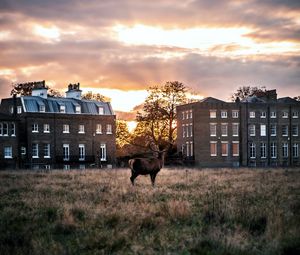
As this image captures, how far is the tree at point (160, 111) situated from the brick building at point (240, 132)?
10.6ft

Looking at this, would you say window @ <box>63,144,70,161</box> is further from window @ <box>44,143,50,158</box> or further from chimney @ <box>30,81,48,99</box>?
chimney @ <box>30,81,48,99</box>

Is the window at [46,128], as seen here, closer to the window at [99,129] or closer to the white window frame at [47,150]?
the white window frame at [47,150]

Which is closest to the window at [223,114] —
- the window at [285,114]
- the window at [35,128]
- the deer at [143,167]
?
the window at [285,114]

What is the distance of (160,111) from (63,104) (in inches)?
665

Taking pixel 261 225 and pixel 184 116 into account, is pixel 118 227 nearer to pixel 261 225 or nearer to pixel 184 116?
pixel 261 225

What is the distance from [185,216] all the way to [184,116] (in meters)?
60.2

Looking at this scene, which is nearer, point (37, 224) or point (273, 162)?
point (37, 224)

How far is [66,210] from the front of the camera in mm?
13625

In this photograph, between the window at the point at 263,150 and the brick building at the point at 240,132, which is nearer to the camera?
the brick building at the point at 240,132

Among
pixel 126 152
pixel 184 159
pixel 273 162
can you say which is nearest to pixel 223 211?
pixel 184 159

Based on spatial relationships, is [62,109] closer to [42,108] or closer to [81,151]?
[42,108]

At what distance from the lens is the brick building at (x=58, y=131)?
198 ft

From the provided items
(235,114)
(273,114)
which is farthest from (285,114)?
(235,114)

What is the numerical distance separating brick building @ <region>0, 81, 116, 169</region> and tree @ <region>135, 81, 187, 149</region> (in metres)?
6.97
